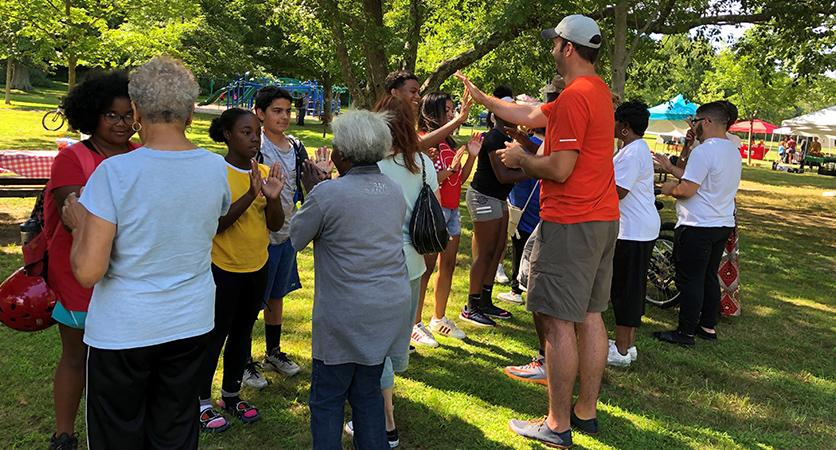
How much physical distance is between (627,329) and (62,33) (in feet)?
58.0

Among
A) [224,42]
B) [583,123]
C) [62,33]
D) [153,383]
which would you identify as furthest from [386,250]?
[224,42]

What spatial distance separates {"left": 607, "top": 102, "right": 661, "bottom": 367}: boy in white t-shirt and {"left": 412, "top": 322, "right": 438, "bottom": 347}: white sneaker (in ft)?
4.55

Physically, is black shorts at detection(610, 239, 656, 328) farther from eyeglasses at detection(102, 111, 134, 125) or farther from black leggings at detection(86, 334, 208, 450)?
eyeglasses at detection(102, 111, 134, 125)

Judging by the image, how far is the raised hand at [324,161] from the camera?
3174mm

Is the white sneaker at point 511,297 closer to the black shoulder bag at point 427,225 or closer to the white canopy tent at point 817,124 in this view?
the black shoulder bag at point 427,225

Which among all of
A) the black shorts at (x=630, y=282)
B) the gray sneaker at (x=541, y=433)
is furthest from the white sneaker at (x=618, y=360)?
the gray sneaker at (x=541, y=433)

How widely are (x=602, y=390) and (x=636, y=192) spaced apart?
1.59 m

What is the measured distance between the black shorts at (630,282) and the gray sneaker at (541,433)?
1508 mm

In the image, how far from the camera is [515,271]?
634cm

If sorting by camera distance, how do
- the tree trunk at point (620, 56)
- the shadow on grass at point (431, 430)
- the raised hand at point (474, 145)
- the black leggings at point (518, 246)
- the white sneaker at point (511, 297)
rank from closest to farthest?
the shadow on grass at point (431, 430) → the raised hand at point (474, 145) → the black leggings at point (518, 246) → the white sneaker at point (511, 297) → the tree trunk at point (620, 56)

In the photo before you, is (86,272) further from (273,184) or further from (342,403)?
(342,403)

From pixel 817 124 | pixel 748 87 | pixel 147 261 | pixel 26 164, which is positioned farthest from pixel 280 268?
pixel 748 87

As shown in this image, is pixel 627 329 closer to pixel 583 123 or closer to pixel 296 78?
pixel 583 123

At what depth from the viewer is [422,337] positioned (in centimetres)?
493
